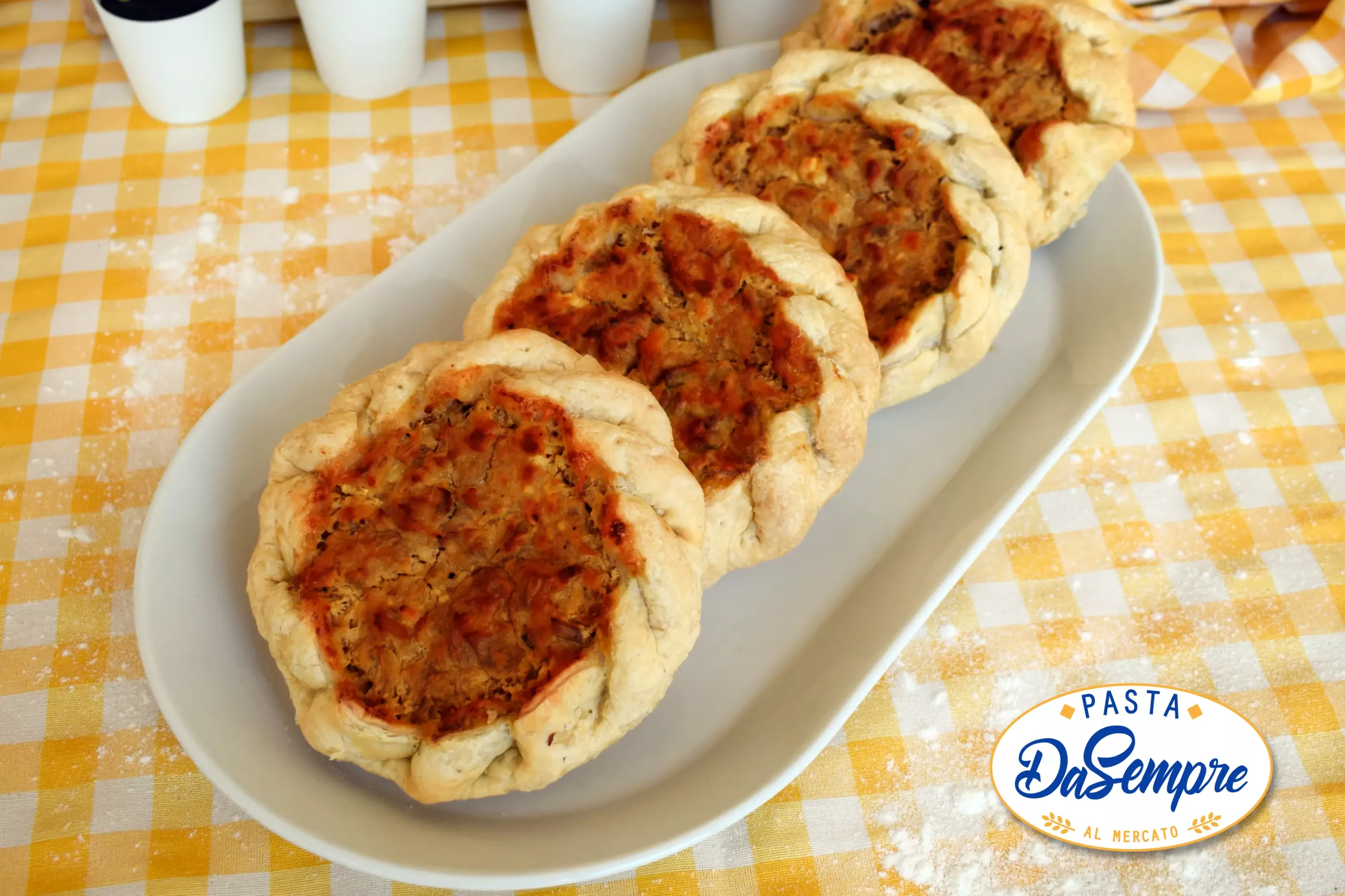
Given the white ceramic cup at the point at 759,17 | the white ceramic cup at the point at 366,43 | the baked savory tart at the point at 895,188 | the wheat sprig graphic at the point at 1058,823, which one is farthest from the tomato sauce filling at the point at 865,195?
the white ceramic cup at the point at 366,43

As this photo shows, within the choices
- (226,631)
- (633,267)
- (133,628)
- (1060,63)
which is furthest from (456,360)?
(1060,63)

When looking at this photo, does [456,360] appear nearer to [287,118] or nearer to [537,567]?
[537,567]

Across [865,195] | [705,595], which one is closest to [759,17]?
[865,195]

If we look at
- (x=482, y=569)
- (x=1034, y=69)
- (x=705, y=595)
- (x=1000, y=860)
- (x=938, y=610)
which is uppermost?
(x=1034, y=69)

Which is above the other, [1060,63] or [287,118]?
[1060,63]

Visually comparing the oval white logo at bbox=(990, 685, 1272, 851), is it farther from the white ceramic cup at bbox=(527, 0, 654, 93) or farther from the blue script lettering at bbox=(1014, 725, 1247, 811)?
the white ceramic cup at bbox=(527, 0, 654, 93)

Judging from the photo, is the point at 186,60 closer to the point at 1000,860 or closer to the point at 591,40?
the point at 591,40

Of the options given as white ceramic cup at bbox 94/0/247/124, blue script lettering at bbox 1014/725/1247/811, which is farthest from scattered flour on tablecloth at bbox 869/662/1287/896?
white ceramic cup at bbox 94/0/247/124
